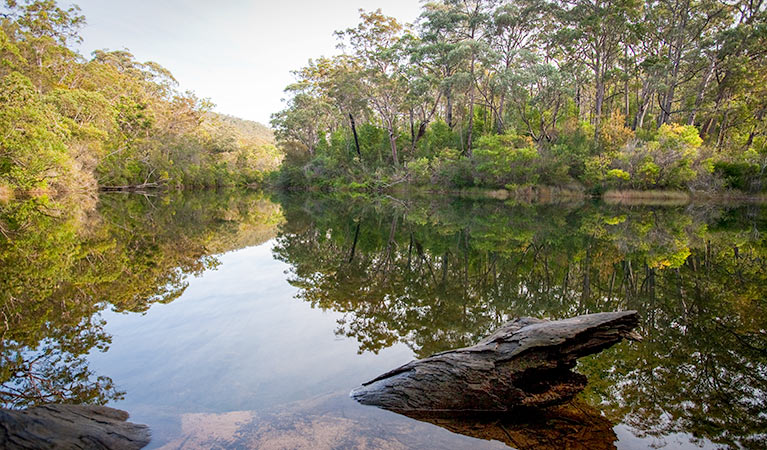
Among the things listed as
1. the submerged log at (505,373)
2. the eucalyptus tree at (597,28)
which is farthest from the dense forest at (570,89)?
the submerged log at (505,373)

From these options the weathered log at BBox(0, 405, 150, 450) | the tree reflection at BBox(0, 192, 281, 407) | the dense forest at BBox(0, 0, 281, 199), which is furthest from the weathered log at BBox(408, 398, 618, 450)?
the dense forest at BBox(0, 0, 281, 199)

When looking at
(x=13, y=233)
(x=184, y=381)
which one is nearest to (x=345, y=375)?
(x=184, y=381)

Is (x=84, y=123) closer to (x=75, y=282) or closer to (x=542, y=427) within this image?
(x=75, y=282)

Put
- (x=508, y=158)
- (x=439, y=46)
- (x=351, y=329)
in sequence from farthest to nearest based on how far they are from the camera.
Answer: (x=439, y=46), (x=508, y=158), (x=351, y=329)

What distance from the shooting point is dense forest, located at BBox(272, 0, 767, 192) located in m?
26.5

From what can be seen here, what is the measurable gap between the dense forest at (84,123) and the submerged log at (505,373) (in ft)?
75.7

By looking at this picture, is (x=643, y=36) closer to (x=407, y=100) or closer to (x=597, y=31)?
(x=597, y=31)

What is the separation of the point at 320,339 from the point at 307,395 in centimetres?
124

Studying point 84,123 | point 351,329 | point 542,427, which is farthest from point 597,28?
point 84,123

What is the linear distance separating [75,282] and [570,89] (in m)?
30.8

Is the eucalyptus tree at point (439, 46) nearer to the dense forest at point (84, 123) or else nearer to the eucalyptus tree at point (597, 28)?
the eucalyptus tree at point (597, 28)

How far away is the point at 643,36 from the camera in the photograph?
30.2 m

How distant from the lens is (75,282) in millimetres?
6316

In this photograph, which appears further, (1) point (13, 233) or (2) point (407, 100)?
(2) point (407, 100)
